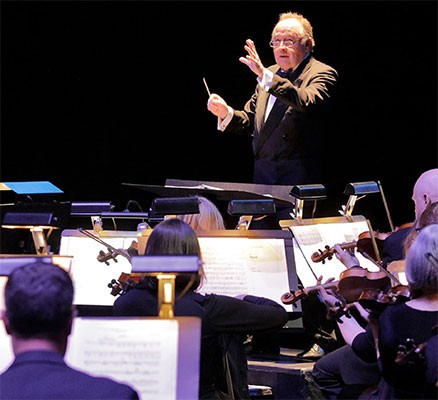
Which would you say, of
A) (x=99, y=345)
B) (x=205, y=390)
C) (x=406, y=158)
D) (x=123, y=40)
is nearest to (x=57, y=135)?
(x=123, y=40)

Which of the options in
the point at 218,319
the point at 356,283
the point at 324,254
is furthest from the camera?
the point at 324,254

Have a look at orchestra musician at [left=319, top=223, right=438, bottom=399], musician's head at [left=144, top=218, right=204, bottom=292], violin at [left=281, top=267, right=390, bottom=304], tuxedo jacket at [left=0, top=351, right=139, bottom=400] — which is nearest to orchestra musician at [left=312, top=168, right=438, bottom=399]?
violin at [left=281, top=267, right=390, bottom=304]

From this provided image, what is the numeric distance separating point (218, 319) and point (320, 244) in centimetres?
116

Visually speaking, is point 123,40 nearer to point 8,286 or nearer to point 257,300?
point 257,300

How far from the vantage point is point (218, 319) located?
2932mm

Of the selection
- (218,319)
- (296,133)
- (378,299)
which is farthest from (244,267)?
(296,133)

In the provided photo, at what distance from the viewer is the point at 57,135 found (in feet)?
21.3

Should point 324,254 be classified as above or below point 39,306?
below

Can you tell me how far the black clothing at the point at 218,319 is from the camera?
2.86 metres

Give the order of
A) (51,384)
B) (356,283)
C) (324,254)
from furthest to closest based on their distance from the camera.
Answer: (324,254) → (356,283) → (51,384)

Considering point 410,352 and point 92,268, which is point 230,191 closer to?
point 92,268

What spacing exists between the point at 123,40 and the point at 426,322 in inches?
171

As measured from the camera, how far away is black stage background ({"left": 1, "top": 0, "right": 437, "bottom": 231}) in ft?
19.2

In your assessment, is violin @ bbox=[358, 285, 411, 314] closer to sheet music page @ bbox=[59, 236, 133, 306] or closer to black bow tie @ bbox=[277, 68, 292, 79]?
sheet music page @ bbox=[59, 236, 133, 306]
